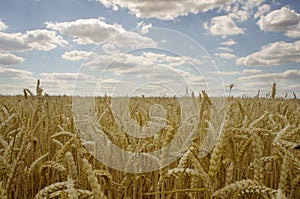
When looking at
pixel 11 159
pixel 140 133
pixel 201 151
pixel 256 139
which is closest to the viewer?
pixel 256 139

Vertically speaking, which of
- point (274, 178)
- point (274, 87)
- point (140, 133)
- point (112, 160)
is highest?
point (274, 87)

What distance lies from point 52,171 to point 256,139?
1361 mm

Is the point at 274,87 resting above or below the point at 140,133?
above

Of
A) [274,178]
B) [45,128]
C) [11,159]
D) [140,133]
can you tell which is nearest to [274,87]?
[274,178]

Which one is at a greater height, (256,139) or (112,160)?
(256,139)

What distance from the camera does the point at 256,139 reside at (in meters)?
1.07

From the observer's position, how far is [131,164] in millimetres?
1440

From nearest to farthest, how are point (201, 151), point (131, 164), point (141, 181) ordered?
point (131, 164)
point (141, 181)
point (201, 151)

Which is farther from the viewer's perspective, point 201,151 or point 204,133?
point 204,133

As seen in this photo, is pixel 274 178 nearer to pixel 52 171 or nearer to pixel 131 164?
pixel 131 164

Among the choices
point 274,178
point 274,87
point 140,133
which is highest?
point 274,87

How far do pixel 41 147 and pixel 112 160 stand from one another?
0.85 m

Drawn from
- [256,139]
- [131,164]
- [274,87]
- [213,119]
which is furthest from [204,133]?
[274,87]

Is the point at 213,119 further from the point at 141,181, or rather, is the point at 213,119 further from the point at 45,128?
the point at 45,128
